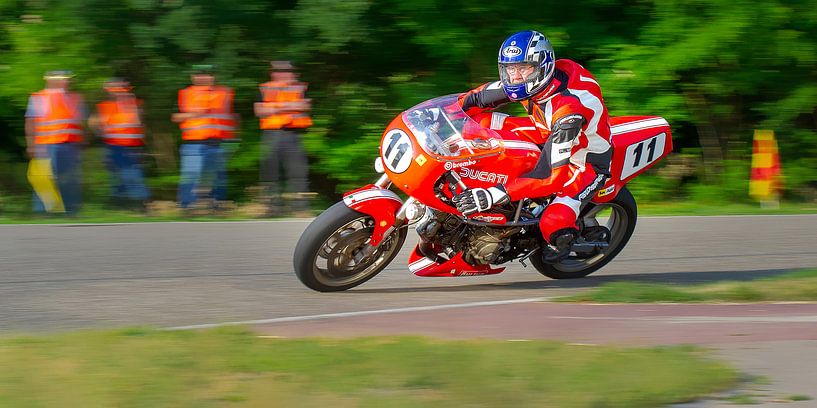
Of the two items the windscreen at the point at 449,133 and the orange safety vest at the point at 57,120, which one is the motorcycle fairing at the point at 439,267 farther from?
the orange safety vest at the point at 57,120

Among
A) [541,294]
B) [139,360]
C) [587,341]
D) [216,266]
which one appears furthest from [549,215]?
[139,360]

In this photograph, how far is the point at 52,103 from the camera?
12.1 metres

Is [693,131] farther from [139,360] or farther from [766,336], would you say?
[139,360]

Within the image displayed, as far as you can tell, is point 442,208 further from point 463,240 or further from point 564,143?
point 564,143

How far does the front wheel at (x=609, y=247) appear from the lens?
26.5ft

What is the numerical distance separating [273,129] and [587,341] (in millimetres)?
7251

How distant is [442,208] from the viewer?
7238mm

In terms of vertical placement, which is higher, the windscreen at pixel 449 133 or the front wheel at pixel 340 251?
the windscreen at pixel 449 133

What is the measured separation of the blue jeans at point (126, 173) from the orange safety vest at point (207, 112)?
64 centimetres

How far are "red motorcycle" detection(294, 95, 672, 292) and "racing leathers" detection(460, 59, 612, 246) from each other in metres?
0.10

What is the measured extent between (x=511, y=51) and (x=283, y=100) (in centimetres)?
562

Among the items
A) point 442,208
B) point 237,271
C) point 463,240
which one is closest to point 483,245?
point 463,240

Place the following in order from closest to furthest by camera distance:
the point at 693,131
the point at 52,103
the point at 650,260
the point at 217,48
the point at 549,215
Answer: the point at 549,215, the point at 650,260, the point at 52,103, the point at 217,48, the point at 693,131

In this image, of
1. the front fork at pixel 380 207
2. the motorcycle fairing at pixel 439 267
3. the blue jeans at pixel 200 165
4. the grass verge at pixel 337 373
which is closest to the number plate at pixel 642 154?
the motorcycle fairing at pixel 439 267
